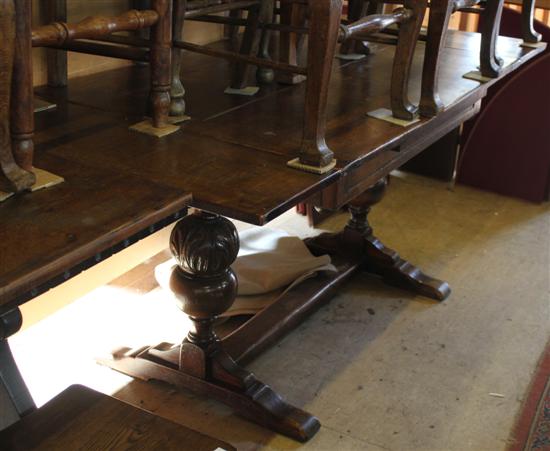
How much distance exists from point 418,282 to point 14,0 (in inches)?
67.0

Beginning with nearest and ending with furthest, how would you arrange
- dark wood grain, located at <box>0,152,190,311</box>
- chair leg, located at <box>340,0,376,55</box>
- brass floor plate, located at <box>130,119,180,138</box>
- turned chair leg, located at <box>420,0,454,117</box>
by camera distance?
dark wood grain, located at <box>0,152,190,311</box>
brass floor plate, located at <box>130,119,180,138</box>
turned chair leg, located at <box>420,0,454,117</box>
chair leg, located at <box>340,0,376,55</box>

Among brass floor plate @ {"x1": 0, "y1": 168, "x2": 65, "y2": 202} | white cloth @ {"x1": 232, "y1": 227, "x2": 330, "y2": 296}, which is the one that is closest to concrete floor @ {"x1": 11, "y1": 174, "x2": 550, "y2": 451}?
white cloth @ {"x1": 232, "y1": 227, "x2": 330, "y2": 296}

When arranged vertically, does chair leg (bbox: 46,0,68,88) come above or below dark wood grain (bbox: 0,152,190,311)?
above

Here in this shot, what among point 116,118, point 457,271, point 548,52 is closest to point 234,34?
point 116,118

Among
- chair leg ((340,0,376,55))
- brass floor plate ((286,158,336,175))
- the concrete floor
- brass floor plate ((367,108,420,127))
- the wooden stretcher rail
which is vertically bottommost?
the concrete floor

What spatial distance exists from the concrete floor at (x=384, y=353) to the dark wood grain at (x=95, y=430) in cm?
75

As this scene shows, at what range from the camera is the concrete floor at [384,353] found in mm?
1889

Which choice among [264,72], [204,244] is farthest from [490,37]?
[204,244]

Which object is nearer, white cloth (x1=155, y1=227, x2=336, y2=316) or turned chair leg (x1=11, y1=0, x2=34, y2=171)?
turned chair leg (x1=11, y1=0, x2=34, y2=171)

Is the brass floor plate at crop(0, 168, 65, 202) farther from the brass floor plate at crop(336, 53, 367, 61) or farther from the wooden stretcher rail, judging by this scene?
the brass floor plate at crop(336, 53, 367, 61)

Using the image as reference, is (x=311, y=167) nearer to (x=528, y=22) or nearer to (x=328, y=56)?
(x=328, y=56)

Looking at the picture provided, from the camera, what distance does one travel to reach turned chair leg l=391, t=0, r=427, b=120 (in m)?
1.70

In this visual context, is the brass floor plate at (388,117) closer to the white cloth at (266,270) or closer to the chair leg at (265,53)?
the chair leg at (265,53)

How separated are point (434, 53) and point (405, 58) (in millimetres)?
110
